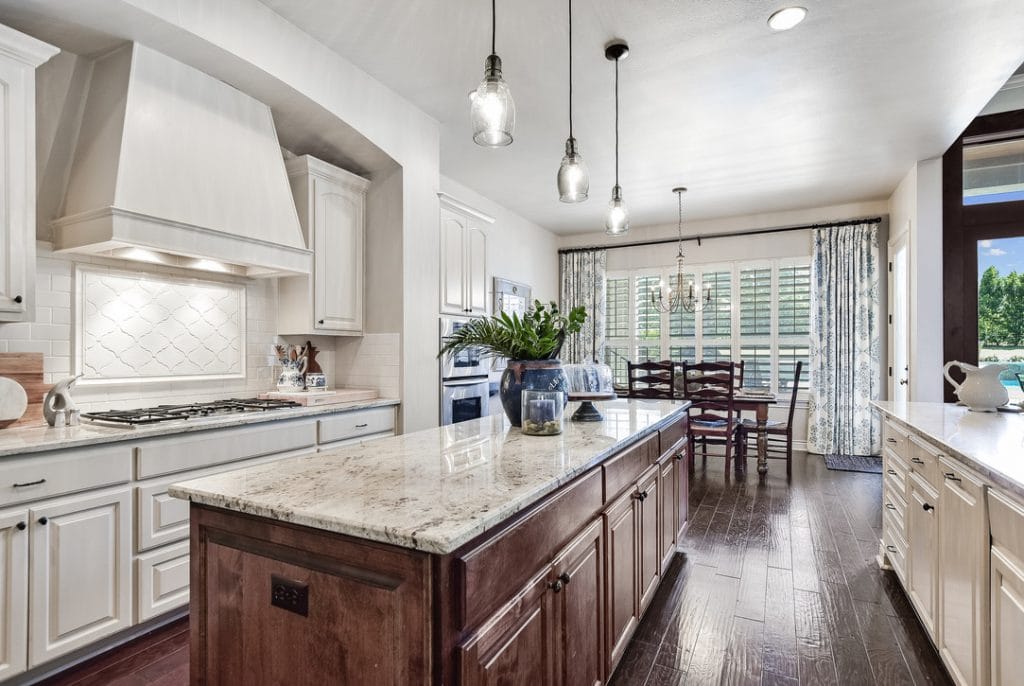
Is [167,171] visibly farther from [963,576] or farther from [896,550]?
[896,550]

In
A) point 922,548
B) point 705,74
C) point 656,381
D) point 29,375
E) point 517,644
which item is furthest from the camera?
point 656,381

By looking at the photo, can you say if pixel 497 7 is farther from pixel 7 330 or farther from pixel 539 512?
pixel 7 330

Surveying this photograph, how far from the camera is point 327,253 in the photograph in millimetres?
3303

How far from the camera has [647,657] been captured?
6.66 feet

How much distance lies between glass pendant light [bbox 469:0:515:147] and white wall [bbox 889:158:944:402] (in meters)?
4.23

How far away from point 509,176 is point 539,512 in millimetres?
4046

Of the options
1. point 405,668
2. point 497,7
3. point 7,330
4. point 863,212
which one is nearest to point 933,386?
point 863,212

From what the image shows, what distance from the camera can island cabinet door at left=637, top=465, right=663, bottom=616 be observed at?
2.09 meters

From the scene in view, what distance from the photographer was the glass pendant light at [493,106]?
1688 mm

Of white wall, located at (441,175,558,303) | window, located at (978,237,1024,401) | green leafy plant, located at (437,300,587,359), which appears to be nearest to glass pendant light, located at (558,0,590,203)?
green leafy plant, located at (437,300,587,359)

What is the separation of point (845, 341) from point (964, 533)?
4.56 meters

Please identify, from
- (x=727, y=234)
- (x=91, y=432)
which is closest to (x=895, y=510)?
(x=91, y=432)

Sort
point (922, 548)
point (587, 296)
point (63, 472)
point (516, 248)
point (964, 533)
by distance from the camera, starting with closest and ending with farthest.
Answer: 1. point (964, 533)
2. point (63, 472)
3. point (922, 548)
4. point (516, 248)
5. point (587, 296)

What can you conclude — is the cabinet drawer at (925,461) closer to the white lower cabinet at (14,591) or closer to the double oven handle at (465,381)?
the double oven handle at (465,381)
